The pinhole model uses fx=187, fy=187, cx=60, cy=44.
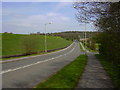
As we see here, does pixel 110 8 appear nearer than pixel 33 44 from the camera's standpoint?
Yes

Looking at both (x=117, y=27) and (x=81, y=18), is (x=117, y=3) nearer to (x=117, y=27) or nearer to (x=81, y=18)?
(x=117, y=27)

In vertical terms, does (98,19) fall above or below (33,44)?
above

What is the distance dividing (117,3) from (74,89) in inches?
155

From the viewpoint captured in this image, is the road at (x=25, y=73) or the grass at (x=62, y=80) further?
the road at (x=25, y=73)

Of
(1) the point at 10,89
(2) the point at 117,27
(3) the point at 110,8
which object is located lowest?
(1) the point at 10,89

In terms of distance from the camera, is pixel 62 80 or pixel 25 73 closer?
pixel 62 80

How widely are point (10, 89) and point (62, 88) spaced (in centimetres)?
216

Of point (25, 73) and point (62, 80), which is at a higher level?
point (62, 80)

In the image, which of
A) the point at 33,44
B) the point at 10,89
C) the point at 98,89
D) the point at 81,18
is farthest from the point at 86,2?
the point at 33,44

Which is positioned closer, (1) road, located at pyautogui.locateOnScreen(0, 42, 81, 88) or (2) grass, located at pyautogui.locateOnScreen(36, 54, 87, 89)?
(2) grass, located at pyautogui.locateOnScreen(36, 54, 87, 89)

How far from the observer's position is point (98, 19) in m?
9.80

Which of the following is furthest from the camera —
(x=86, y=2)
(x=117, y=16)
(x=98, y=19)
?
(x=98, y=19)

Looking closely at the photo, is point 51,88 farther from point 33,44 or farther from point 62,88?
point 33,44

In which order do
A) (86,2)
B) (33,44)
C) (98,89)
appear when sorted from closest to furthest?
(98,89)
(86,2)
(33,44)
